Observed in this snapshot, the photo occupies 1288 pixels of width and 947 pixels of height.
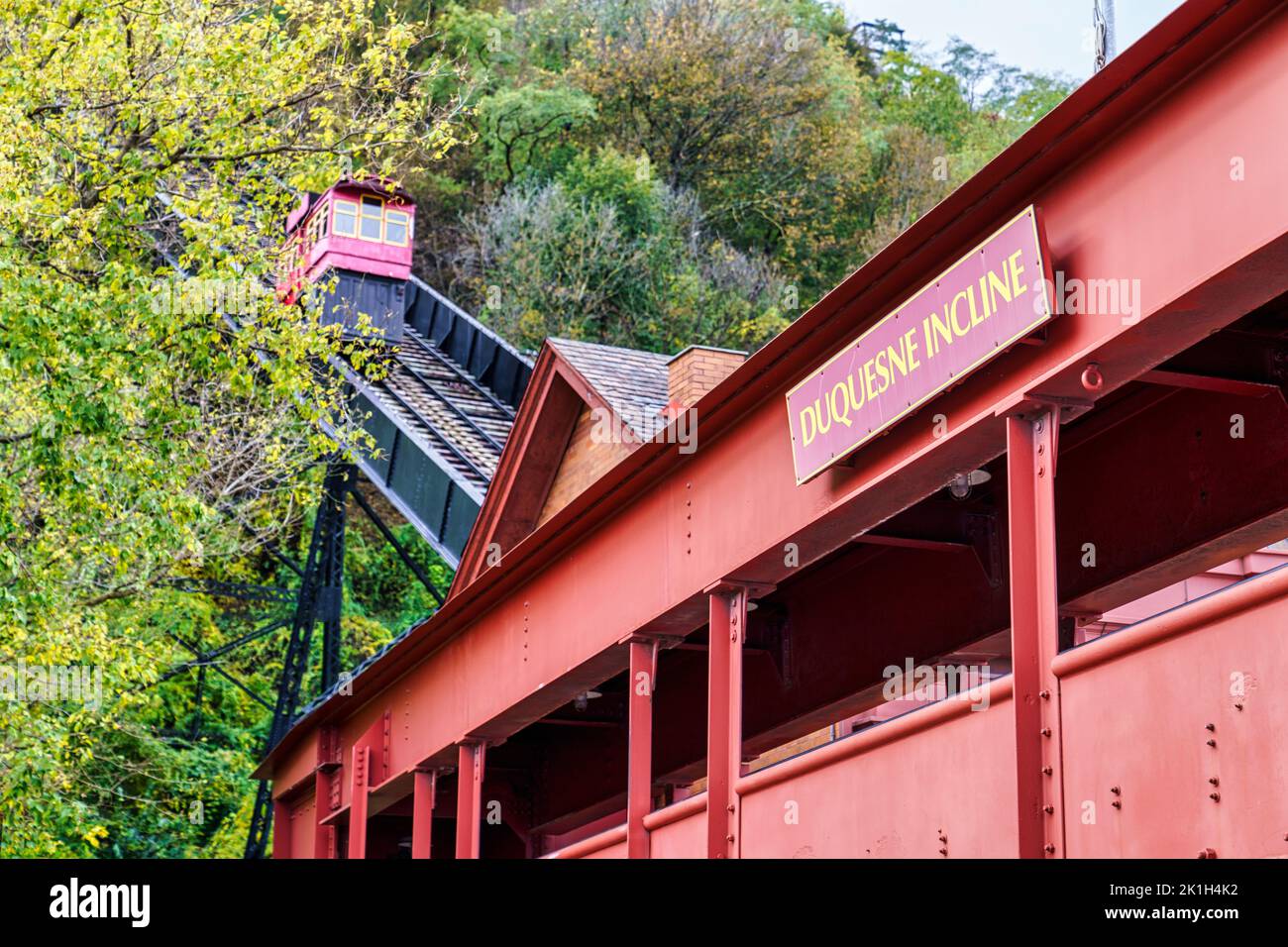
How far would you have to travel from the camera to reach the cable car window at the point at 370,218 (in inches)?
1385

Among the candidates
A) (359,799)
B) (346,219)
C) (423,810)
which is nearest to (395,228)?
(346,219)

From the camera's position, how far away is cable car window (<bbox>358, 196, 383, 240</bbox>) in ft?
115

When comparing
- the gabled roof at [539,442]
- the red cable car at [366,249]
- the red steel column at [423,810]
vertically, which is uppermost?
the red cable car at [366,249]

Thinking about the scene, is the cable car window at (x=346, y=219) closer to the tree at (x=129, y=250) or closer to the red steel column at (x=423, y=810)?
the tree at (x=129, y=250)

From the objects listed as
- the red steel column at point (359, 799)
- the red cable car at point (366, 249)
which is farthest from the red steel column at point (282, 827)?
the red cable car at point (366, 249)

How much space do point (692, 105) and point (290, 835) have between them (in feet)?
116

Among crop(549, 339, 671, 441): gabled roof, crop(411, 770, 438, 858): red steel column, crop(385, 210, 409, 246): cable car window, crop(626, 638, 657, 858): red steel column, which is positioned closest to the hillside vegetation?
crop(385, 210, 409, 246): cable car window

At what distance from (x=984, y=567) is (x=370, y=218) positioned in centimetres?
2576

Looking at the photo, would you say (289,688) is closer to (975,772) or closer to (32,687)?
(32,687)

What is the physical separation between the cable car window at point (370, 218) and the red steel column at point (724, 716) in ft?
84.8

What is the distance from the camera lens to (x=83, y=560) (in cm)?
2298

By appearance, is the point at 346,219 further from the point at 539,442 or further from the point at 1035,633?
the point at 1035,633

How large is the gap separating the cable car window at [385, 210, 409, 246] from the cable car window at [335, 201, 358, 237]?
2.30 feet

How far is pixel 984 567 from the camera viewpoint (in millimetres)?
11695
